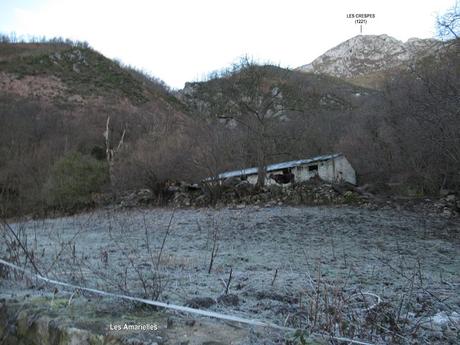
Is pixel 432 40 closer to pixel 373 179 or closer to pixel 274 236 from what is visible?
pixel 274 236

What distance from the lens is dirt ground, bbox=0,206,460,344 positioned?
8.11 ft

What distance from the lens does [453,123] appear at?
11.9 metres

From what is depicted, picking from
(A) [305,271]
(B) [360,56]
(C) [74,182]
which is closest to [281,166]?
(C) [74,182]

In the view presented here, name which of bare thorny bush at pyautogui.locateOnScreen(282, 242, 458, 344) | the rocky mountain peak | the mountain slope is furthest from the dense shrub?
the rocky mountain peak

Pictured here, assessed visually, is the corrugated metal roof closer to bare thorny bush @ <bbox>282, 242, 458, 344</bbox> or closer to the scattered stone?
bare thorny bush @ <bbox>282, 242, 458, 344</bbox>

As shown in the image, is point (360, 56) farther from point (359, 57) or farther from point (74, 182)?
point (74, 182)

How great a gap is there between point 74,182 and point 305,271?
57.3ft

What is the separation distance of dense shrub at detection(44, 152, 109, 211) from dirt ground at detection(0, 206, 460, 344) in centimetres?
920

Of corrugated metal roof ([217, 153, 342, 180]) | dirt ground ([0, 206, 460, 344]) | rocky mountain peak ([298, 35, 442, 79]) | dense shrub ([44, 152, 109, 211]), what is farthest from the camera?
rocky mountain peak ([298, 35, 442, 79])

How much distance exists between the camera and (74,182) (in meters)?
19.4

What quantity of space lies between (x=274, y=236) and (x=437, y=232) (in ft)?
13.0

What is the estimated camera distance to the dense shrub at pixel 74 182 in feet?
62.9

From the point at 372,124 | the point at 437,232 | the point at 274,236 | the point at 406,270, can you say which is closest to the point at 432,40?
the point at 437,232

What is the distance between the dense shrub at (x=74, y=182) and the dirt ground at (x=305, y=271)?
920 centimetres
